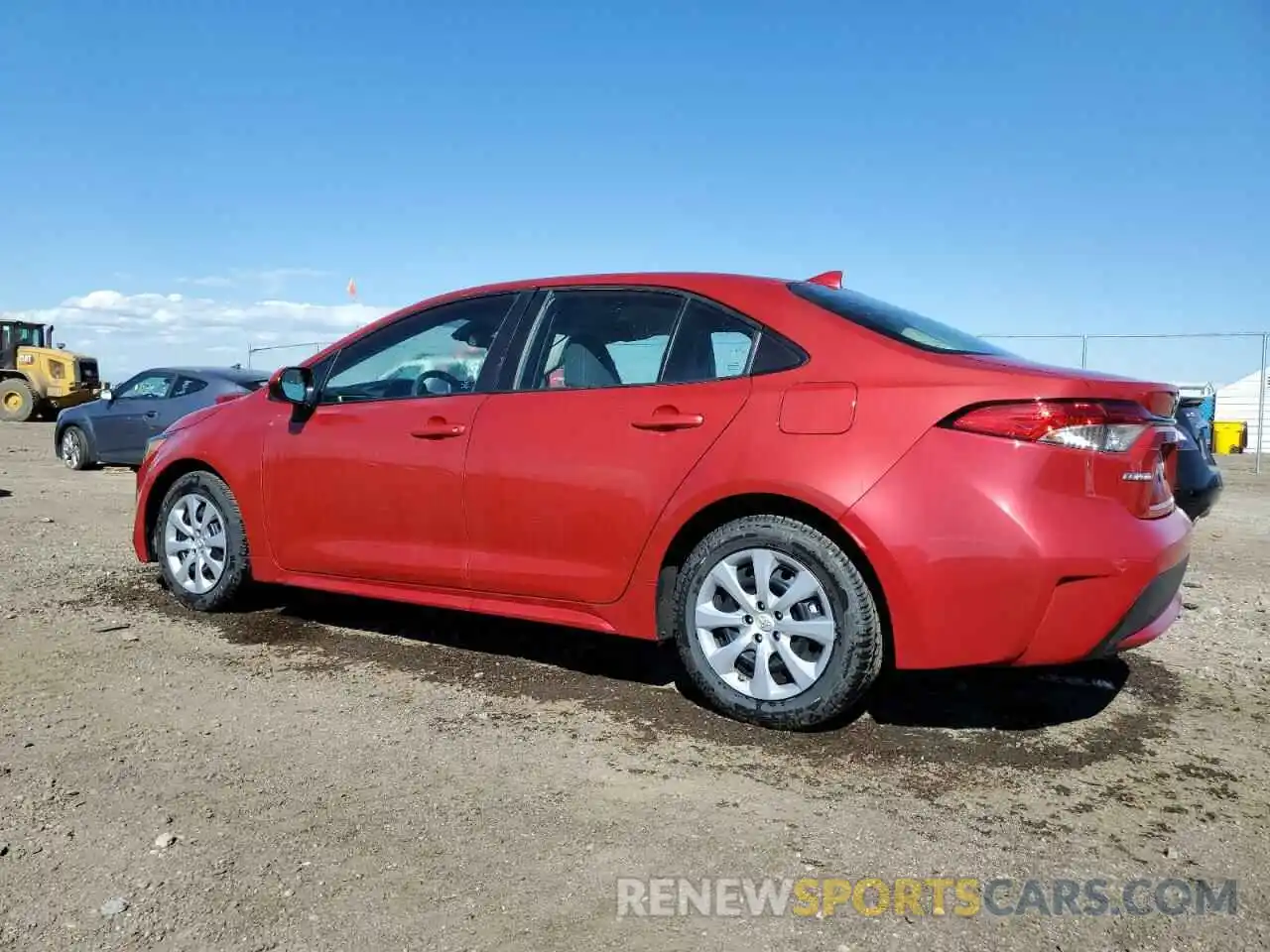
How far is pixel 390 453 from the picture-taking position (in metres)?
4.17

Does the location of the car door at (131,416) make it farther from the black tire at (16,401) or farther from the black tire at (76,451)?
the black tire at (16,401)

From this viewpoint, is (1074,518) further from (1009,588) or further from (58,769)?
(58,769)

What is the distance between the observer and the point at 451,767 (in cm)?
301

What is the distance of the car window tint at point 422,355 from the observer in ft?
13.8

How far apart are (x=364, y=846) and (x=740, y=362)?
78.3 inches

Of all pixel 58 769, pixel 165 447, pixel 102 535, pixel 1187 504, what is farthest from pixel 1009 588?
pixel 102 535

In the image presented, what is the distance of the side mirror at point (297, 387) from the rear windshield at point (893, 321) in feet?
7.51

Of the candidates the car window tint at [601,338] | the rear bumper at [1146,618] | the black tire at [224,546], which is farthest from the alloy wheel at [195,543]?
the rear bumper at [1146,618]

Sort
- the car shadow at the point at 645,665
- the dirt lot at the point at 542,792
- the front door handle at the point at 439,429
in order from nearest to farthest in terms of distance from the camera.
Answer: the dirt lot at the point at 542,792 < the car shadow at the point at 645,665 < the front door handle at the point at 439,429

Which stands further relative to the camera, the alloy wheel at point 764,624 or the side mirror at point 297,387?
the side mirror at point 297,387

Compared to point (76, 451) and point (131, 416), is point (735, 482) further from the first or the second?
point (76, 451)

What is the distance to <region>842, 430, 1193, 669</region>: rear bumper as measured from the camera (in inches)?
116

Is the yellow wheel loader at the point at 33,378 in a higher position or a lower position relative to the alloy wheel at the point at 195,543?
higher

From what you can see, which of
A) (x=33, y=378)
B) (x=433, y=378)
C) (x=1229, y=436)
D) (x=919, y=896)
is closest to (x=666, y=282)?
(x=433, y=378)
